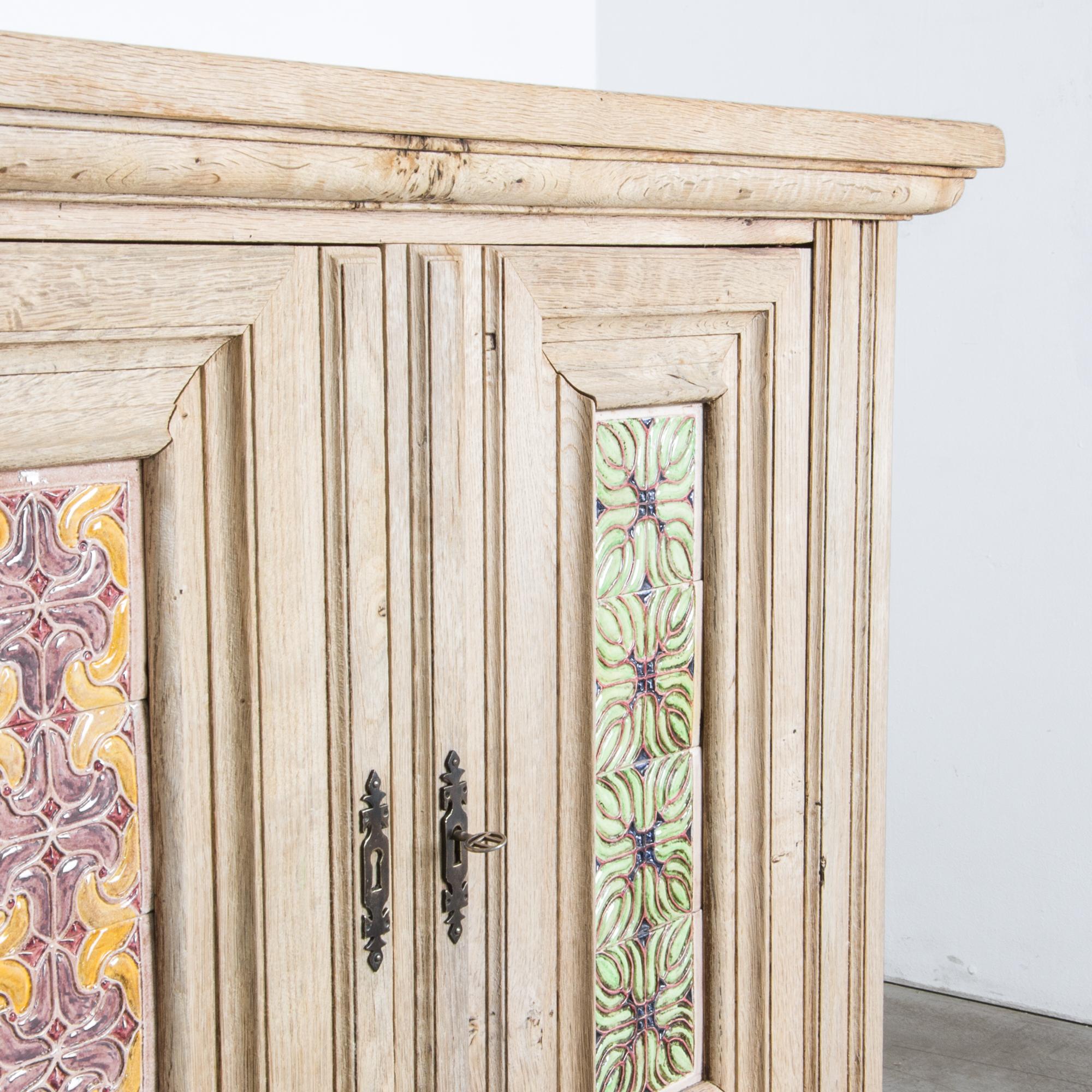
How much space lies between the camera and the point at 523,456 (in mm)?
1152

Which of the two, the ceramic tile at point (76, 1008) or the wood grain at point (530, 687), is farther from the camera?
the wood grain at point (530, 687)

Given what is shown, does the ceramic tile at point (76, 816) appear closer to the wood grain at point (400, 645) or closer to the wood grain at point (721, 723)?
the wood grain at point (400, 645)

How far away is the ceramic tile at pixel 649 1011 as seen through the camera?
128 cm

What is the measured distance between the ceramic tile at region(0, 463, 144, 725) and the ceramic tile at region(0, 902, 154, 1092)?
0.15m

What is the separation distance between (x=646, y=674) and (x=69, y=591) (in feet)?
1.74

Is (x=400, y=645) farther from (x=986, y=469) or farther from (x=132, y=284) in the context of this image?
(x=986, y=469)

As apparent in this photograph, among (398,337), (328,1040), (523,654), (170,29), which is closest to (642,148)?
(398,337)

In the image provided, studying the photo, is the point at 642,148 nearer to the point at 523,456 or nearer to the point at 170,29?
the point at 523,456

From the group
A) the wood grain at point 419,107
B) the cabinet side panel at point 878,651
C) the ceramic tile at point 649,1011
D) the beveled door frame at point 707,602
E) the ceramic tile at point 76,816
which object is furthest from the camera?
the cabinet side panel at point 878,651

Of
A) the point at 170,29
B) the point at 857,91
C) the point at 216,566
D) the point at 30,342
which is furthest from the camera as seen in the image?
the point at 857,91

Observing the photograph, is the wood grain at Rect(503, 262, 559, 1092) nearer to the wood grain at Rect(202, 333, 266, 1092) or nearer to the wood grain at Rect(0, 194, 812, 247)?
the wood grain at Rect(0, 194, 812, 247)

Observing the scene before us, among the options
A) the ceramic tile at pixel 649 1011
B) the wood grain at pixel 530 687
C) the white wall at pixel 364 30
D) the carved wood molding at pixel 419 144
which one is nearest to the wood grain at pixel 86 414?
the carved wood molding at pixel 419 144

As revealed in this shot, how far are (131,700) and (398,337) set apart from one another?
319 mm

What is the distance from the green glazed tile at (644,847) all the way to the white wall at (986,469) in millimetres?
1437
